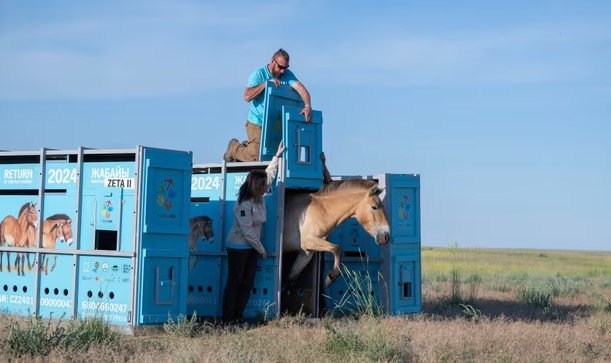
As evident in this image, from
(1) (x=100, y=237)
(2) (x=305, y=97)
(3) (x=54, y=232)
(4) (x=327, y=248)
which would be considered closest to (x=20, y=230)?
(3) (x=54, y=232)

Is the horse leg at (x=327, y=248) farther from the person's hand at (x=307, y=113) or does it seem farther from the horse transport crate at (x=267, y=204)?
the person's hand at (x=307, y=113)

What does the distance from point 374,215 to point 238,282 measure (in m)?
2.36

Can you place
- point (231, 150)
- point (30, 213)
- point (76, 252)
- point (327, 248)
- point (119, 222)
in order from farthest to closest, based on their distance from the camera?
1. point (231, 150)
2. point (327, 248)
3. point (30, 213)
4. point (76, 252)
5. point (119, 222)

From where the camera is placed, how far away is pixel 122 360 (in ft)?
35.4

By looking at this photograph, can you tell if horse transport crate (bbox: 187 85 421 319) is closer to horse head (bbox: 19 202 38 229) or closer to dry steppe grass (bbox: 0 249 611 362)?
dry steppe grass (bbox: 0 249 611 362)

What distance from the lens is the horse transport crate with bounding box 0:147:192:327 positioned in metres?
13.5

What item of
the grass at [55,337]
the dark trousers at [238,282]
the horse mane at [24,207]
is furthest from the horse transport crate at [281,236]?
the grass at [55,337]

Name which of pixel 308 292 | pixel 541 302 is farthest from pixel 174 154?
pixel 541 302

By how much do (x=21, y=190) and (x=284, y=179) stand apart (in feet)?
12.4

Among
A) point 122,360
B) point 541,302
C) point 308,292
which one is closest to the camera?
point 122,360

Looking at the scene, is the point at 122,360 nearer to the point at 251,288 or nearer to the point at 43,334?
the point at 43,334

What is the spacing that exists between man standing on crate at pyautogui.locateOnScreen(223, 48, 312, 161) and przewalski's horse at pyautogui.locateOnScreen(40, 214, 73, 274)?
327 cm

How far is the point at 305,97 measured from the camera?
16.1 m

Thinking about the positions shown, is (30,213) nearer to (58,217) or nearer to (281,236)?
(58,217)
